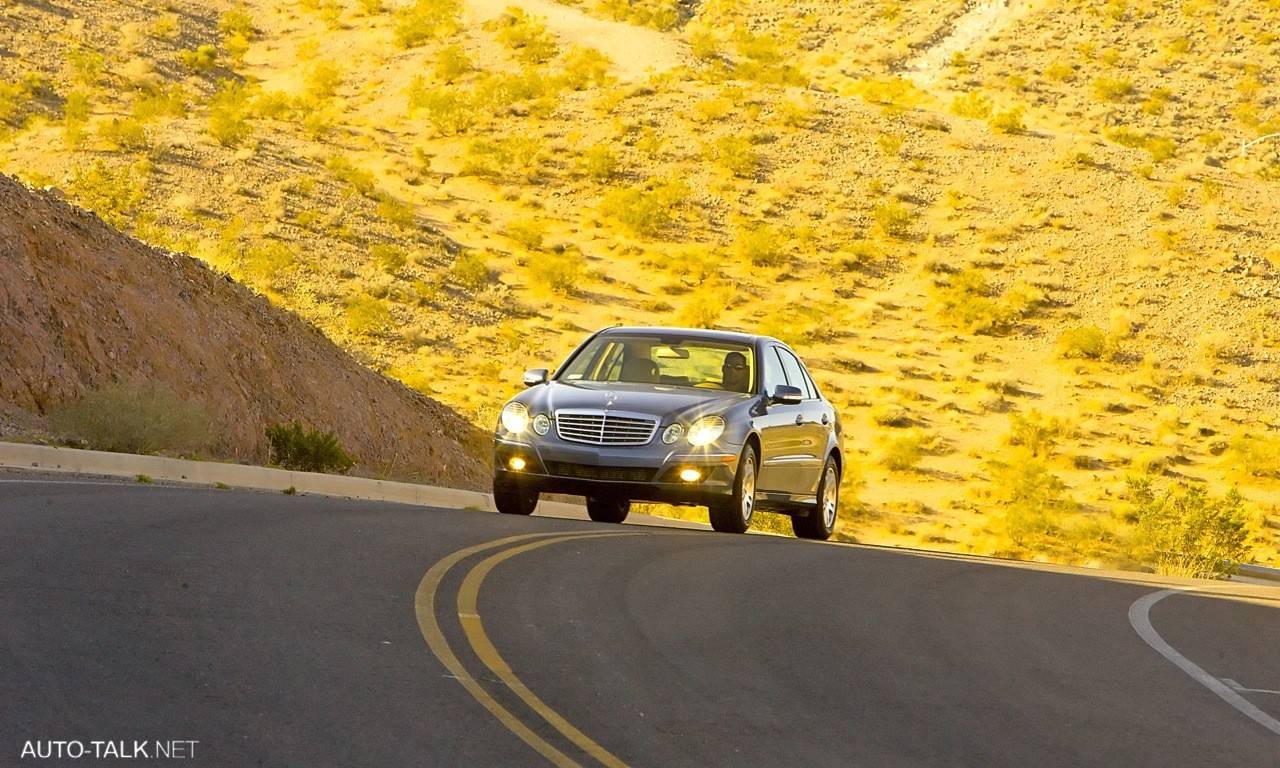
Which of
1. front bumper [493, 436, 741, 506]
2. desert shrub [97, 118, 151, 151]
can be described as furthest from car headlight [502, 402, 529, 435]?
desert shrub [97, 118, 151, 151]

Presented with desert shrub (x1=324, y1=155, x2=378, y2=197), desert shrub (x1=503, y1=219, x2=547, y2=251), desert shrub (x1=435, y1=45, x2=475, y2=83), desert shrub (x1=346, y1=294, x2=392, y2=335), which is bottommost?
desert shrub (x1=346, y1=294, x2=392, y2=335)

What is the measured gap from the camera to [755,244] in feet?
165

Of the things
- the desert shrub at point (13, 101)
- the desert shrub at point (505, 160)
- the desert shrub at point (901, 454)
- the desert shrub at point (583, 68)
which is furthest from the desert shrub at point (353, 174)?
the desert shrub at point (901, 454)

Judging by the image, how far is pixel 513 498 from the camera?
1550 cm

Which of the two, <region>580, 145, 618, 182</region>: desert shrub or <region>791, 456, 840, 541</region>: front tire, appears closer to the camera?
<region>791, 456, 840, 541</region>: front tire

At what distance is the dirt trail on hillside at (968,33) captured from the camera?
239ft

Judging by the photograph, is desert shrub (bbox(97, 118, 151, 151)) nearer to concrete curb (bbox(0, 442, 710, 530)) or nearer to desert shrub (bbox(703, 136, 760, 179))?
desert shrub (bbox(703, 136, 760, 179))

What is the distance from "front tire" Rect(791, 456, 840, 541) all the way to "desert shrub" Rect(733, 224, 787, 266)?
108ft

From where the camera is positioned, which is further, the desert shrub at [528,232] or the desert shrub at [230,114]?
the desert shrub at [230,114]

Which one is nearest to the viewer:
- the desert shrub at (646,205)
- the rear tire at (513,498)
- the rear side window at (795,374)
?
the rear tire at (513,498)

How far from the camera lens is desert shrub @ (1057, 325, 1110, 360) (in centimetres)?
4572

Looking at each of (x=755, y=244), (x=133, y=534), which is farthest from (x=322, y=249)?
(x=133, y=534)

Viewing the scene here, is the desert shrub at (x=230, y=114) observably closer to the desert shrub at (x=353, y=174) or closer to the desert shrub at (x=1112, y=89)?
the desert shrub at (x=353, y=174)

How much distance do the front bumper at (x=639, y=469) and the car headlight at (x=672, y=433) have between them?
6cm
